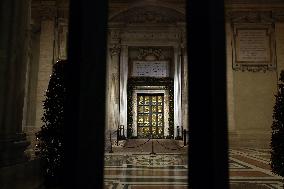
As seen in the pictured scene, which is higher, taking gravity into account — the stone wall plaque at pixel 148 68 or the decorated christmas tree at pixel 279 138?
the stone wall plaque at pixel 148 68

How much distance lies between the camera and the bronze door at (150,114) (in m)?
16.8

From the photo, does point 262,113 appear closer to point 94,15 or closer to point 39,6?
point 39,6

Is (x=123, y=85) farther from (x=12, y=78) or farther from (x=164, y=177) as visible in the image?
(x=12, y=78)

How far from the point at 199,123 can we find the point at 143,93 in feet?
52.2

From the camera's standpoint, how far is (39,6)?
13031 millimetres

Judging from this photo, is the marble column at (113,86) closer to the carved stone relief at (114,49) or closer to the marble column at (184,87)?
the carved stone relief at (114,49)

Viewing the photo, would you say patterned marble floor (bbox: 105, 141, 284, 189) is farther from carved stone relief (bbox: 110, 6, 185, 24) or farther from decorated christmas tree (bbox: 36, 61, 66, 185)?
carved stone relief (bbox: 110, 6, 185, 24)

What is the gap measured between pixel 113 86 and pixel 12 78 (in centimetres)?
1058

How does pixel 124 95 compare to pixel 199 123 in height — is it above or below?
above

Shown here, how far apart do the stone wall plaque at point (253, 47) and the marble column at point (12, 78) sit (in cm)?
1068

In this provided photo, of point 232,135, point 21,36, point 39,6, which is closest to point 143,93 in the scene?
point 232,135

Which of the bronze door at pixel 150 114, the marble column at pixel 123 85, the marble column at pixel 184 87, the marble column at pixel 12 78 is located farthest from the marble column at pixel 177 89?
the marble column at pixel 12 78

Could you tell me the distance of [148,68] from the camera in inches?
646

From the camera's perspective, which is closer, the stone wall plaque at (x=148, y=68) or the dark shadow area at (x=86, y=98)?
the dark shadow area at (x=86, y=98)
